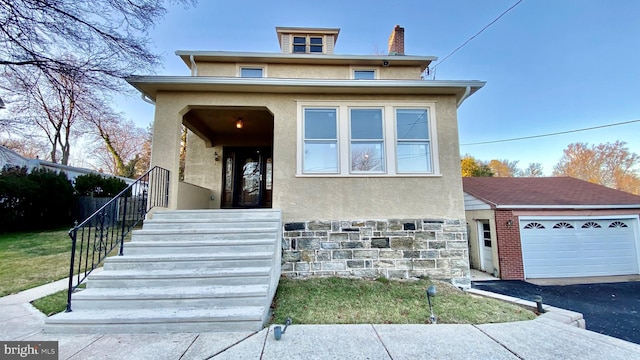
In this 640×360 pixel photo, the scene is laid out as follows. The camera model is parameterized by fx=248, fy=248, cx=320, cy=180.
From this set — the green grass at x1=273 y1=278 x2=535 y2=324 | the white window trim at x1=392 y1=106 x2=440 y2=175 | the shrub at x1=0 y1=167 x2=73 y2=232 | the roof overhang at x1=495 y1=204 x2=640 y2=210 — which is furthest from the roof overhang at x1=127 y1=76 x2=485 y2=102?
the shrub at x1=0 y1=167 x2=73 y2=232

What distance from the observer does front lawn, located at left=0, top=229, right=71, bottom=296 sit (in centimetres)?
457

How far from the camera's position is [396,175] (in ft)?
17.4

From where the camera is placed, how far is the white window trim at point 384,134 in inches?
209

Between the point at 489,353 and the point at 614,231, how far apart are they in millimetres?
10386

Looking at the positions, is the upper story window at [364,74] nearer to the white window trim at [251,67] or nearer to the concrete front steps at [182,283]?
the white window trim at [251,67]

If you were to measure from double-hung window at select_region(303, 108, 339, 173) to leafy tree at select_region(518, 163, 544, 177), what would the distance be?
2679 cm

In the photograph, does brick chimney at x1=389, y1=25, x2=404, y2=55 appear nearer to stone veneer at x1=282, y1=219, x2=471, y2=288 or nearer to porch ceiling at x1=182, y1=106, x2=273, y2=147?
porch ceiling at x1=182, y1=106, x2=273, y2=147

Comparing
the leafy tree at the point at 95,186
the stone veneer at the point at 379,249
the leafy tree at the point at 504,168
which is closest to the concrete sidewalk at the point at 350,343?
the stone veneer at the point at 379,249

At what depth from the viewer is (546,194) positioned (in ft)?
30.7

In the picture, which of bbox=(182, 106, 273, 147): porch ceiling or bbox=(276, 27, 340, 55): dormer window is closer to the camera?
bbox=(182, 106, 273, 147): porch ceiling

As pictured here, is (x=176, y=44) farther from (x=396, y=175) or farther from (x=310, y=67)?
(x=396, y=175)

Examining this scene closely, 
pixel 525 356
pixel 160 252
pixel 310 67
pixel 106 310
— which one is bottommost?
pixel 525 356

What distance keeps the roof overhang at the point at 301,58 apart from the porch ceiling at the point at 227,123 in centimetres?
220

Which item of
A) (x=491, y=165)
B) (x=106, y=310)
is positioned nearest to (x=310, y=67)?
(x=106, y=310)
